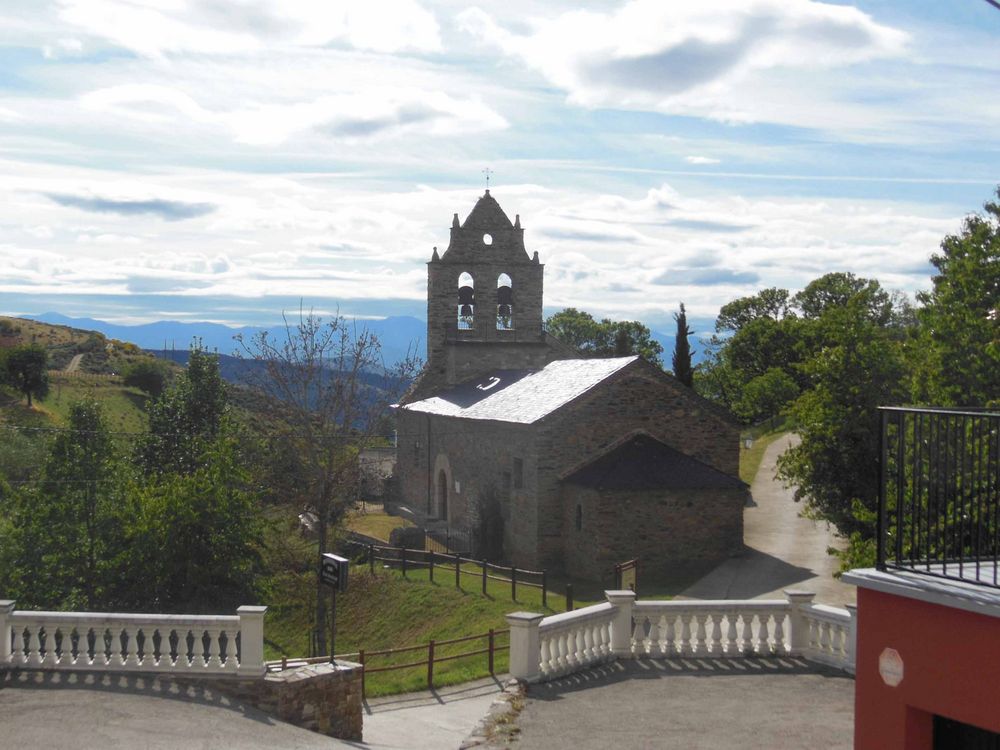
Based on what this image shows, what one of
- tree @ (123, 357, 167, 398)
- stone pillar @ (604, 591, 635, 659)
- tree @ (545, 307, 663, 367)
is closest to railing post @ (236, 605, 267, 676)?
stone pillar @ (604, 591, 635, 659)

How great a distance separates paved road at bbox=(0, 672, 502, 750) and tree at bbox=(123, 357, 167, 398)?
7343 centimetres

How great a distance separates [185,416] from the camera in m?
49.5

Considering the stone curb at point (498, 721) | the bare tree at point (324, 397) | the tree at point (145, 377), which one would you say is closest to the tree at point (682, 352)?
the bare tree at point (324, 397)

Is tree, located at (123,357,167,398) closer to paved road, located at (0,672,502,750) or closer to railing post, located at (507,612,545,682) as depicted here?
paved road, located at (0,672,502,750)

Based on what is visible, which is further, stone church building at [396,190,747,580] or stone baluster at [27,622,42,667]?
stone church building at [396,190,747,580]

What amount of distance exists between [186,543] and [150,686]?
48.4 feet

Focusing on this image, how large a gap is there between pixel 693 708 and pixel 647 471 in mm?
18500

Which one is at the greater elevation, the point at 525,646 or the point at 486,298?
the point at 486,298

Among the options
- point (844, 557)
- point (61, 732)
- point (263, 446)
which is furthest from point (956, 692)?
point (263, 446)

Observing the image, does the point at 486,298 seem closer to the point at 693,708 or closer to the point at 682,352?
the point at 682,352

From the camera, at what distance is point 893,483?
23.9 metres

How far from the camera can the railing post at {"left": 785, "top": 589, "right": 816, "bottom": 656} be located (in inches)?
606

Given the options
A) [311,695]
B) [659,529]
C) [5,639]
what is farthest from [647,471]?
[5,639]

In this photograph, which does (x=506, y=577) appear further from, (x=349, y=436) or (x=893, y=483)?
(x=893, y=483)
